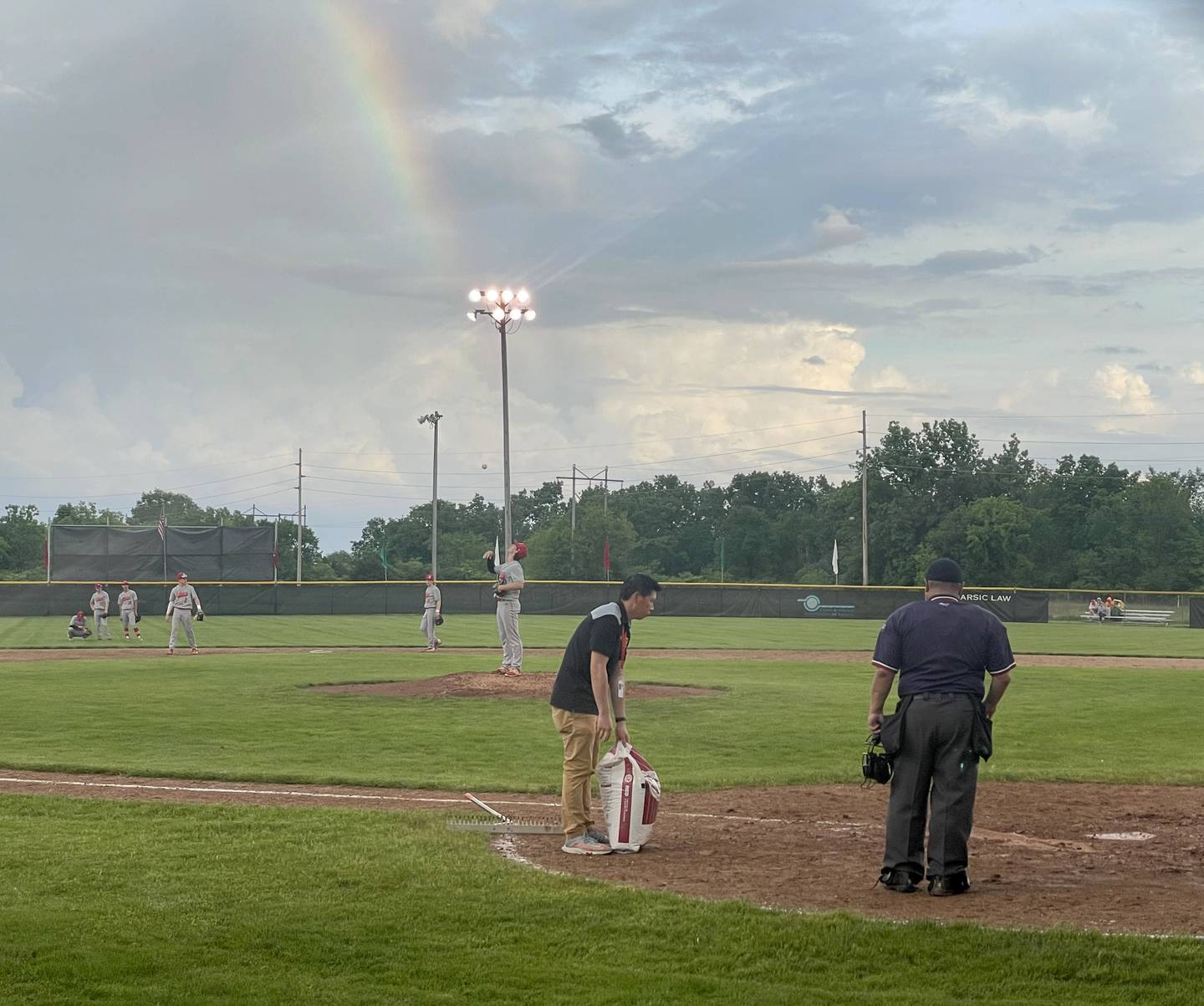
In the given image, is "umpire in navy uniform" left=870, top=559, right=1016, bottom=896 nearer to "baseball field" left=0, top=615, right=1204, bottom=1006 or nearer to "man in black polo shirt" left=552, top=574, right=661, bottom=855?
"baseball field" left=0, top=615, right=1204, bottom=1006

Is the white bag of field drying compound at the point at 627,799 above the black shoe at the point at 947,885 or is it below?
above

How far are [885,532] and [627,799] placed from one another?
9666cm

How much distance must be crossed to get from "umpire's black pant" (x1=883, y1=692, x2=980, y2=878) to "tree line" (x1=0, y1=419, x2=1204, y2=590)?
84.1 meters

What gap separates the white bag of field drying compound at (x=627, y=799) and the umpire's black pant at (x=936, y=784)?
1785 millimetres

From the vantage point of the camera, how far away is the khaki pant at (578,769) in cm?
908

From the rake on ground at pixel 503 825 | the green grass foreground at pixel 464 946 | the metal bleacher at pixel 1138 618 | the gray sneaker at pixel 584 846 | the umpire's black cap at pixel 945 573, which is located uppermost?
the umpire's black cap at pixel 945 573

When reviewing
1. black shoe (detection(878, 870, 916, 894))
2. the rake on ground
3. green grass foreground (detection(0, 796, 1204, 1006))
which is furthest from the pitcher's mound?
black shoe (detection(878, 870, 916, 894))

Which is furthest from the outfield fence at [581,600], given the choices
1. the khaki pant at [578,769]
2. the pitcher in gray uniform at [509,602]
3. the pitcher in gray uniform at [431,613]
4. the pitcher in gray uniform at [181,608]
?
the khaki pant at [578,769]

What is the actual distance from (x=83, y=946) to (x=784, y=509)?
413 ft

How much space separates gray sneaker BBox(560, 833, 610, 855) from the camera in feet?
29.0

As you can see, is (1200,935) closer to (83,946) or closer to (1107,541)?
(83,946)

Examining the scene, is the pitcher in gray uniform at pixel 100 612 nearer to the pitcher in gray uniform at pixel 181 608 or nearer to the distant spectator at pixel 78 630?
the distant spectator at pixel 78 630

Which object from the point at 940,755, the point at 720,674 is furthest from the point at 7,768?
the point at 720,674

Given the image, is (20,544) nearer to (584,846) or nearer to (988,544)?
(988,544)
